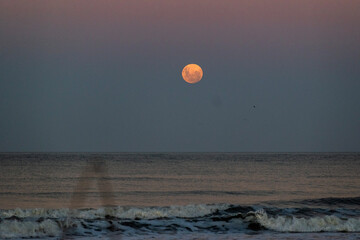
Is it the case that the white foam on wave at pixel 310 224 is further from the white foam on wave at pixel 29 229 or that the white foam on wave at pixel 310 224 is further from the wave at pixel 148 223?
the white foam on wave at pixel 29 229

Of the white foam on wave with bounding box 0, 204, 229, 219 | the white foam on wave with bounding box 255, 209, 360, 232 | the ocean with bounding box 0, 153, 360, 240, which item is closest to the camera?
the ocean with bounding box 0, 153, 360, 240

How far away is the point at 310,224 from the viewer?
69.3ft

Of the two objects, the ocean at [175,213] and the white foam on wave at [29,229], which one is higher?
the white foam on wave at [29,229]

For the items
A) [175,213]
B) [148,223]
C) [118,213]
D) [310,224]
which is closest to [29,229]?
[148,223]

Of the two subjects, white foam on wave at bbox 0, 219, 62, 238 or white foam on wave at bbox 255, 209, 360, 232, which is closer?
white foam on wave at bbox 0, 219, 62, 238

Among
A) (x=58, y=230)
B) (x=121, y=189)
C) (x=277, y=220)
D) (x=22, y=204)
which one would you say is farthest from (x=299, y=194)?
(x=58, y=230)

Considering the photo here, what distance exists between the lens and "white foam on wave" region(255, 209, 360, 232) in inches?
811

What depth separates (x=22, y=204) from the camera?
101 feet

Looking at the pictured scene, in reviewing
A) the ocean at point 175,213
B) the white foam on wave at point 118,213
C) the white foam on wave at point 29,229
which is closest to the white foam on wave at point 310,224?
the ocean at point 175,213

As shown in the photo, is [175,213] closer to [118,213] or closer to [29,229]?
[118,213]

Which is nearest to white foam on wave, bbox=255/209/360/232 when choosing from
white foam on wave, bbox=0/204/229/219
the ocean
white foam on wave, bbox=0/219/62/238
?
the ocean

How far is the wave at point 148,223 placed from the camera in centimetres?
1928

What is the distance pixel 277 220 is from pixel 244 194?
16759 millimetres

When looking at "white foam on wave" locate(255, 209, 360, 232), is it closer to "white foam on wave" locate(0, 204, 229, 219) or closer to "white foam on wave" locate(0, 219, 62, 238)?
"white foam on wave" locate(0, 204, 229, 219)
